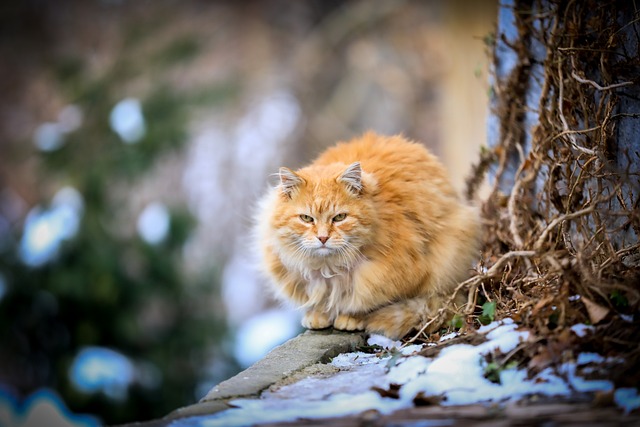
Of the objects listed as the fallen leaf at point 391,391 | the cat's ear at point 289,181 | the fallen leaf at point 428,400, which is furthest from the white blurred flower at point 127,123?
the fallen leaf at point 428,400

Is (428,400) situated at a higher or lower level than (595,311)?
lower

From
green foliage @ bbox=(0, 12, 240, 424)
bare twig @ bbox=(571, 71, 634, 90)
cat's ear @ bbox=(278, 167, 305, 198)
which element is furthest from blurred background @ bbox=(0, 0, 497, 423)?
bare twig @ bbox=(571, 71, 634, 90)

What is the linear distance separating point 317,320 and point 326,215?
0.52 m

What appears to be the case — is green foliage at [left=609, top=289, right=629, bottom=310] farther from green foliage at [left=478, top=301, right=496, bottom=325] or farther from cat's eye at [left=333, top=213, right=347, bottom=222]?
cat's eye at [left=333, top=213, right=347, bottom=222]

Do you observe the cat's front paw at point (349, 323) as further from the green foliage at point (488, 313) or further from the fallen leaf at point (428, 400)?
the fallen leaf at point (428, 400)

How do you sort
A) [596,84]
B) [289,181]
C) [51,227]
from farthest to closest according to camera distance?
1. [51,227]
2. [289,181]
3. [596,84]

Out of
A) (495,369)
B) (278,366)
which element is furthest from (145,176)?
(495,369)

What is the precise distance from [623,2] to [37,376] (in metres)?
4.38

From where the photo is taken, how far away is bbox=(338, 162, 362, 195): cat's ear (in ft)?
10.3

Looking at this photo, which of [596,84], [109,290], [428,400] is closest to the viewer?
[428,400]

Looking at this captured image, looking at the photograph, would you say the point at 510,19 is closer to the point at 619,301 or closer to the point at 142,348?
the point at 619,301

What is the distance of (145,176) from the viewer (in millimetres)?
5664

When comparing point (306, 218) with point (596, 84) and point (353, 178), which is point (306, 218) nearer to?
point (353, 178)

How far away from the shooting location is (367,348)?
320 cm
